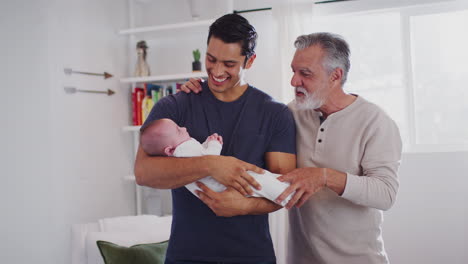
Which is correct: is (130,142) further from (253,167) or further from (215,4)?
(253,167)

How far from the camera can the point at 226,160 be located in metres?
1.49

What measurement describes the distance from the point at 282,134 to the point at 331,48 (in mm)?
446

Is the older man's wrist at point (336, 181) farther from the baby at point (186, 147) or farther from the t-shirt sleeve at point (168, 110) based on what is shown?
the t-shirt sleeve at point (168, 110)

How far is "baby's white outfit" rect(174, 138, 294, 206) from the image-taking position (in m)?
1.54

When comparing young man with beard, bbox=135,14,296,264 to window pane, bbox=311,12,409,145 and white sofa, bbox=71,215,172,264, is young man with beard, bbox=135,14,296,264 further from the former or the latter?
window pane, bbox=311,12,409,145

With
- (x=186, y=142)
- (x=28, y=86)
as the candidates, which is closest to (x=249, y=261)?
(x=186, y=142)

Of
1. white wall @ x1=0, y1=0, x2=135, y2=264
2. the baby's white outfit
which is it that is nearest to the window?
white wall @ x1=0, y1=0, x2=135, y2=264

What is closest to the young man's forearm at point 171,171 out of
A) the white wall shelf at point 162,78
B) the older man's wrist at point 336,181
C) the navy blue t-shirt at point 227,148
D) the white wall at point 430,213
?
the navy blue t-shirt at point 227,148

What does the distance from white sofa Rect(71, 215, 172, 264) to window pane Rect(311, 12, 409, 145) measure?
2131 millimetres

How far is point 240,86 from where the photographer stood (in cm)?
171

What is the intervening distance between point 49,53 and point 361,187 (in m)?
2.50

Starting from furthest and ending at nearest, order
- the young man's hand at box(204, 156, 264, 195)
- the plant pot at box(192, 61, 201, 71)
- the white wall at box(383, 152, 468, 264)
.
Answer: the plant pot at box(192, 61, 201, 71)
the white wall at box(383, 152, 468, 264)
the young man's hand at box(204, 156, 264, 195)

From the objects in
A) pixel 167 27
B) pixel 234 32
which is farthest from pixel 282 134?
pixel 167 27

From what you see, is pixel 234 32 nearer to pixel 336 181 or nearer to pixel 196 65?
pixel 336 181
